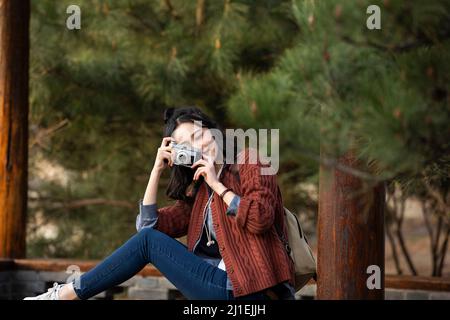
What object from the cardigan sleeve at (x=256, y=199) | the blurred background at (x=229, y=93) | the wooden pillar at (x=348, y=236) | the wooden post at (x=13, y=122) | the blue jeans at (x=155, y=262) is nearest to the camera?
the blurred background at (x=229, y=93)

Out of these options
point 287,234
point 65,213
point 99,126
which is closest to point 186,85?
point 99,126

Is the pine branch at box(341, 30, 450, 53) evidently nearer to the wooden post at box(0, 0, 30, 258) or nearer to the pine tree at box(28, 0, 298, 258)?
the pine tree at box(28, 0, 298, 258)

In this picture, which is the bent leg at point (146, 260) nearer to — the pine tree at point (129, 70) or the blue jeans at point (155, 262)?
the blue jeans at point (155, 262)

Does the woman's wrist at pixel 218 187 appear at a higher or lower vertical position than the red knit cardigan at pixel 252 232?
higher

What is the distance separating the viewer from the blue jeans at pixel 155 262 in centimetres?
308

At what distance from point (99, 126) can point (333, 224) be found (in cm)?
315

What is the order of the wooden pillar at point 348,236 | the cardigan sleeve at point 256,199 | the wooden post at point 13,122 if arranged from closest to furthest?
the cardigan sleeve at point 256,199, the wooden pillar at point 348,236, the wooden post at point 13,122

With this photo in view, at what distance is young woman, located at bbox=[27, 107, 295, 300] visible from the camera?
2.96 metres

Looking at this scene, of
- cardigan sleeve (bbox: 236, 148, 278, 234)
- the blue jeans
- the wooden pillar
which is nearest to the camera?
cardigan sleeve (bbox: 236, 148, 278, 234)

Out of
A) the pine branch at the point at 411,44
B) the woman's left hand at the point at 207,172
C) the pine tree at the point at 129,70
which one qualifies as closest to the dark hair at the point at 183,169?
the woman's left hand at the point at 207,172

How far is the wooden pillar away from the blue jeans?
48cm

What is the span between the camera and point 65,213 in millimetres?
6676

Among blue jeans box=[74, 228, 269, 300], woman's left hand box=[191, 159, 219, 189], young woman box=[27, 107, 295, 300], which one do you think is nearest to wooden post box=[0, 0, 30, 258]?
young woman box=[27, 107, 295, 300]
